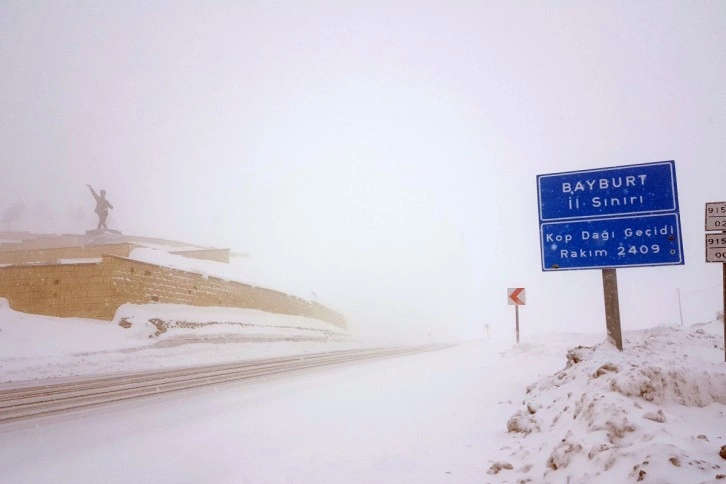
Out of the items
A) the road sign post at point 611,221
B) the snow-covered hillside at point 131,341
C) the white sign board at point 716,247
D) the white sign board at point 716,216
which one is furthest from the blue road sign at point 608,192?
the snow-covered hillside at point 131,341

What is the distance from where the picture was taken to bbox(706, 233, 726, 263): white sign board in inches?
281

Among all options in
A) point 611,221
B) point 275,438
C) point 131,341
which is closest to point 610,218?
point 611,221

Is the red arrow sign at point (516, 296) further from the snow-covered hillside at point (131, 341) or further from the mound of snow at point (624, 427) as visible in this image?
the mound of snow at point (624, 427)

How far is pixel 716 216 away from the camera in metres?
7.21

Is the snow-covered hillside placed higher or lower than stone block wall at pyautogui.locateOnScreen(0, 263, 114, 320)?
lower

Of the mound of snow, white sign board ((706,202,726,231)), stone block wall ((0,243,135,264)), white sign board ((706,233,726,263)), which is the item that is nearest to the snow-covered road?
the mound of snow

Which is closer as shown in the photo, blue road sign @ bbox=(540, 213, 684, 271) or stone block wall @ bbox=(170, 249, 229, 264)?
blue road sign @ bbox=(540, 213, 684, 271)

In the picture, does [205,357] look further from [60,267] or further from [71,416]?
[71,416]

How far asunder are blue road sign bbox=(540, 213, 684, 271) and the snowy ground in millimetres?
1685

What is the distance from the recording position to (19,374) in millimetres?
13156

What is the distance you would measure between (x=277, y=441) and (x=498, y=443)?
280 centimetres

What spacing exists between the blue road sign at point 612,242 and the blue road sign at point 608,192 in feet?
0.56

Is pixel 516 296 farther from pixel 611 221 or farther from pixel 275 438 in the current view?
pixel 275 438

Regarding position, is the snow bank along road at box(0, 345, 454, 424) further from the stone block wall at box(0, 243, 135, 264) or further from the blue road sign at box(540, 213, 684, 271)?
the stone block wall at box(0, 243, 135, 264)
